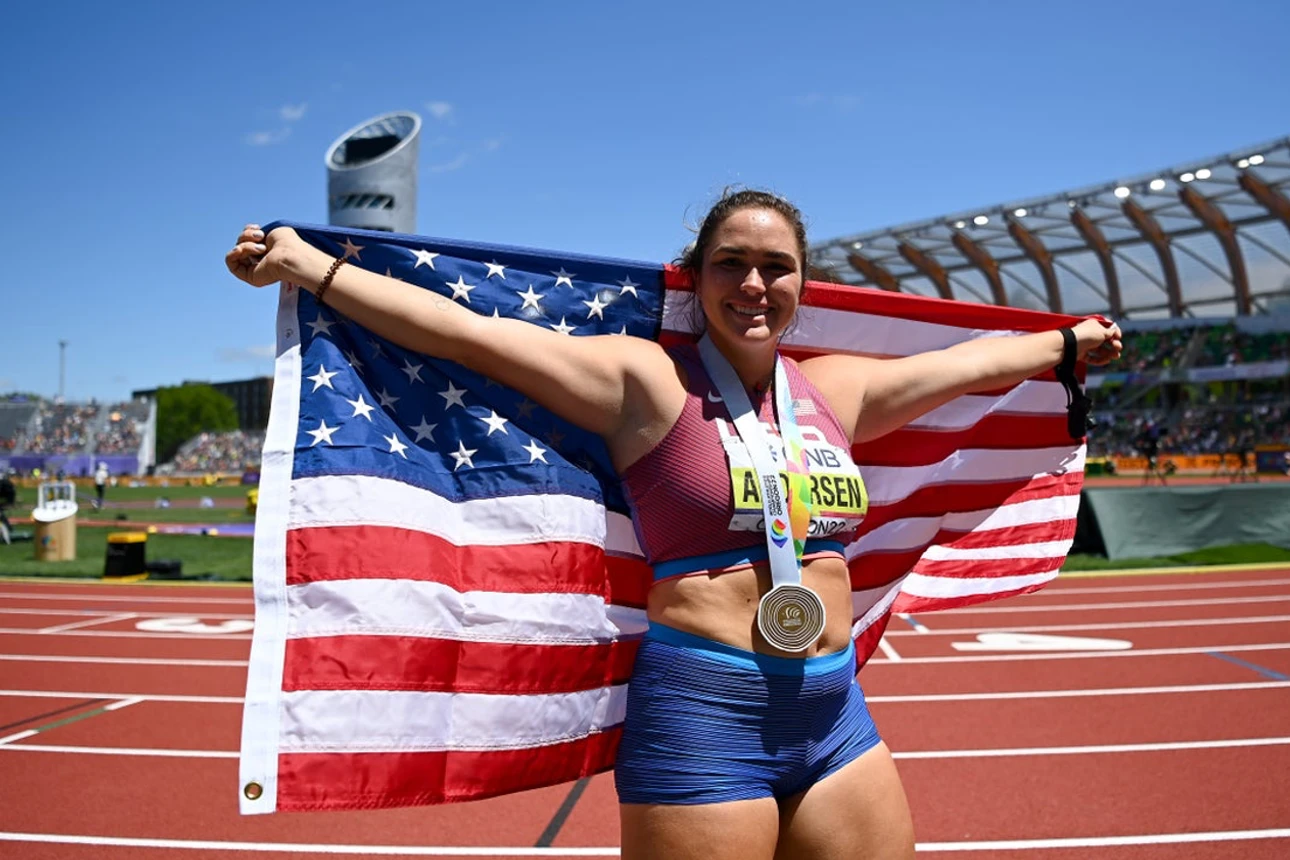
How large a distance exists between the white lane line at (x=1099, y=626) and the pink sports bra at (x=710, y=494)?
24.0 feet

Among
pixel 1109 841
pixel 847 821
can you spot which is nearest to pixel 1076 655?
pixel 1109 841

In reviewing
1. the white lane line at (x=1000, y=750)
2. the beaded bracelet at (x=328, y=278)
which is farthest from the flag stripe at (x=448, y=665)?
the white lane line at (x=1000, y=750)

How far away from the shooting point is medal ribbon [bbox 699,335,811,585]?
6.76ft

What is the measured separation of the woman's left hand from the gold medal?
5.63ft

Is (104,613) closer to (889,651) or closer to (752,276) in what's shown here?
(889,651)

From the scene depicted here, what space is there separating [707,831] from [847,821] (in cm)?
35

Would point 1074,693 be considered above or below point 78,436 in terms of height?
below

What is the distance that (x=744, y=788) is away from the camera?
196cm

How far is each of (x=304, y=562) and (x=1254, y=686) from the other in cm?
713

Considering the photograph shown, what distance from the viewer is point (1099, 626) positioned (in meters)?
9.30

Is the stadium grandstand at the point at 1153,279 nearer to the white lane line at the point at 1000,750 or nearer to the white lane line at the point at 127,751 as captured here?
the white lane line at the point at 1000,750

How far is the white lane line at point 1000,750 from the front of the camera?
5.48 meters

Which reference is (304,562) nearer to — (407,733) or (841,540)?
(407,733)

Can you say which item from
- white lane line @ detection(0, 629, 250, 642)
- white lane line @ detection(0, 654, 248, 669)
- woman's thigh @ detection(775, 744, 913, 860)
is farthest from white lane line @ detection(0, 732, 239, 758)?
woman's thigh @ detection(775, 744, 913, 860)
